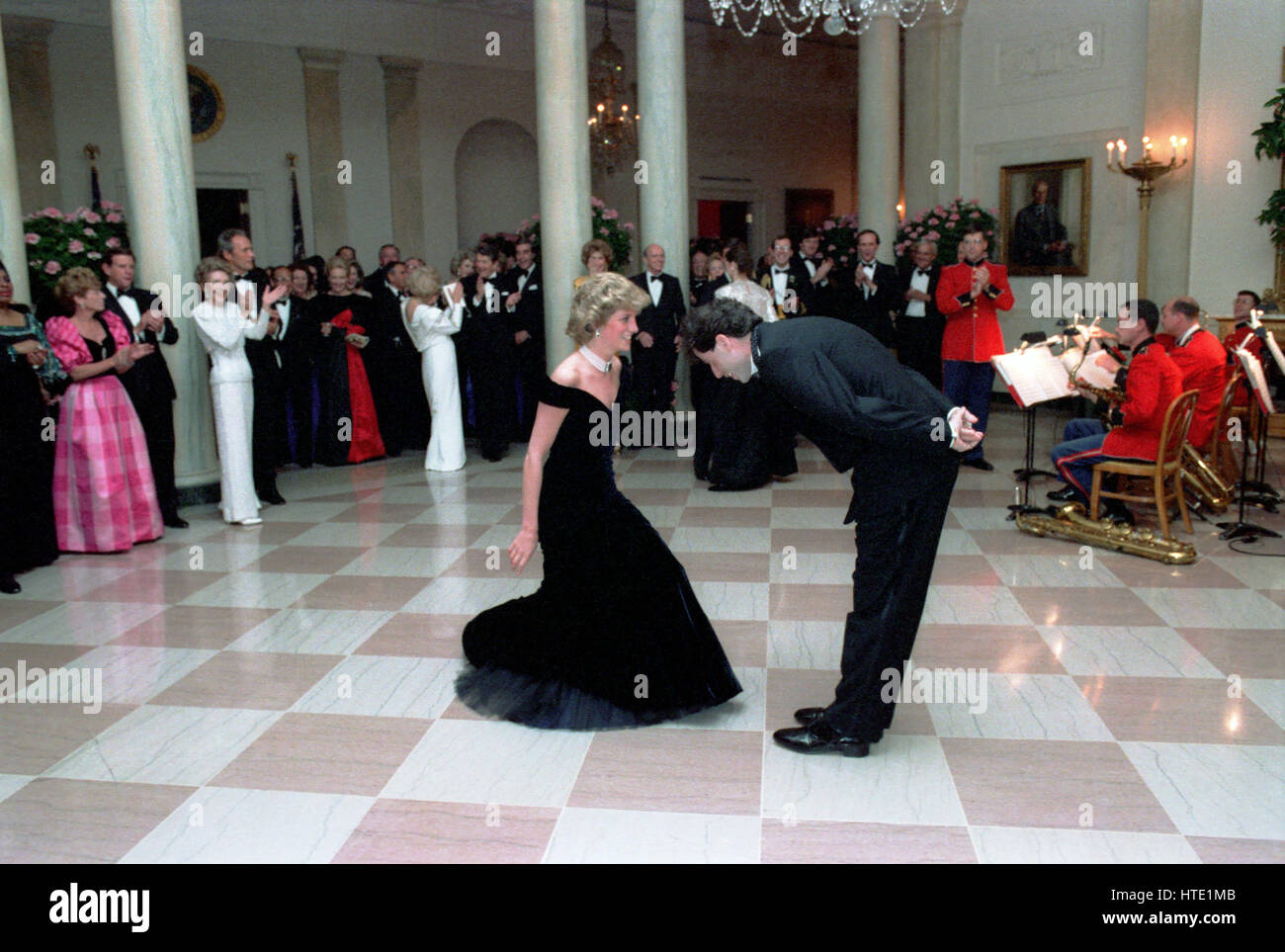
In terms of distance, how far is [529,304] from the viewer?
34.3 feet

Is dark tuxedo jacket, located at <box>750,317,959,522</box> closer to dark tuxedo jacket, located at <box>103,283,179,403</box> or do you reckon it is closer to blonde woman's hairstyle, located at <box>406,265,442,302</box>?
dark tuxedo jacket, located at <box>103,283,179,403</box>

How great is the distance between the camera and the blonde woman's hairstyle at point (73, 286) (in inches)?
258

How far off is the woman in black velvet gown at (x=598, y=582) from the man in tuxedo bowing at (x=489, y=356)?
5.92m

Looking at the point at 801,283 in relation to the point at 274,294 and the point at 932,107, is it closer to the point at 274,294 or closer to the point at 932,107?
the point at 932,107

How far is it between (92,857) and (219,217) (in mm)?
11659

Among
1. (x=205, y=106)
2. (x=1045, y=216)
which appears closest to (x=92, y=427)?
(x=205, y=106)

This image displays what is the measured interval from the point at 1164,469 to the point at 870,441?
364 cm

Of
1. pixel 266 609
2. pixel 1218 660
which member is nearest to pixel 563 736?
pixel 266 609

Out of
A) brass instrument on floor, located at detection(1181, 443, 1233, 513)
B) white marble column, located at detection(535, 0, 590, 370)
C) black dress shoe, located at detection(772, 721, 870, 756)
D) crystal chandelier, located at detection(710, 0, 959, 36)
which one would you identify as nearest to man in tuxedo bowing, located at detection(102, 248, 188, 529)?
white marble column, located at detection(535, 0, 590, 370)

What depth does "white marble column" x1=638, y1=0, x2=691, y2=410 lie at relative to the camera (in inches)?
388

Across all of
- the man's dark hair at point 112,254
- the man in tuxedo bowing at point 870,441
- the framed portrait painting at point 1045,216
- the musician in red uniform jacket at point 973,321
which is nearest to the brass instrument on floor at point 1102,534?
the musician in red uniform jacket at point 973,321

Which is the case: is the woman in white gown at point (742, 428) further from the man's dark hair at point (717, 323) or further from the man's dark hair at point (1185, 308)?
the man's dark hair at point (717, 323)

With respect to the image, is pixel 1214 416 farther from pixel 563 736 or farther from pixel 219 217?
pixel 219 217

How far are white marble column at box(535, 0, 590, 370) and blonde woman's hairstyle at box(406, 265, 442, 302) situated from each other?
1.04m
